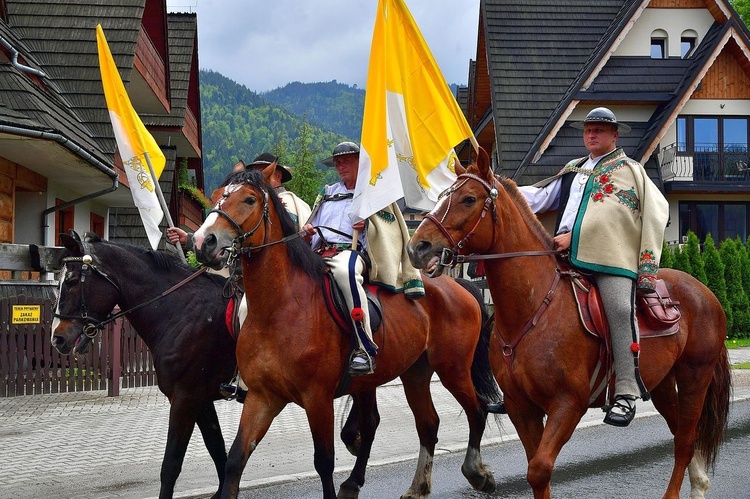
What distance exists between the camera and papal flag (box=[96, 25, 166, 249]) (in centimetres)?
866

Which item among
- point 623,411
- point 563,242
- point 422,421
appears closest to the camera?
point 623,411

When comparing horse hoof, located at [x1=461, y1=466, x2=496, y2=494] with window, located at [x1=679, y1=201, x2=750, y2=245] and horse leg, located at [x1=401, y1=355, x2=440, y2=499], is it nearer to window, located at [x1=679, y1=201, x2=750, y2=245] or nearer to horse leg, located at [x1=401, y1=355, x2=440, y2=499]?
horse leg, located at [x1=401, y1=355, x2=440, y2=499]

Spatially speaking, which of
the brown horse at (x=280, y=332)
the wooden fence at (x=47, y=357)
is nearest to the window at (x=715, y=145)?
the wooden fence at (x=47, y=357)

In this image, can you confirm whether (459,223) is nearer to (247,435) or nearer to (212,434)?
(247,435)

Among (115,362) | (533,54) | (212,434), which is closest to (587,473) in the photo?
(212,434)

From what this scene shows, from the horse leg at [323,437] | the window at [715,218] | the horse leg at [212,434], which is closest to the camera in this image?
the horse leg at [323,437]

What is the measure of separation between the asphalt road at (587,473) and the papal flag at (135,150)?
9.45 ft

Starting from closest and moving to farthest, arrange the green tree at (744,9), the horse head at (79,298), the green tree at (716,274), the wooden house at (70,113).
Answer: the horse head at (79,298), the wooden house at (70,113), the green tree at (716,274), the green tree at (744,9)

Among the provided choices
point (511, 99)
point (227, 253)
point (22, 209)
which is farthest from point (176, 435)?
point (511, 99)

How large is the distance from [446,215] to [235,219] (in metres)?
1.53

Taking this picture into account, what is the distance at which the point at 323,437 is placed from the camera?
652 cm

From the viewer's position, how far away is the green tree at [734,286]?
25953 mm

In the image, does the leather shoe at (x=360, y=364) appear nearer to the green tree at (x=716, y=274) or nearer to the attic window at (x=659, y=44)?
the green tree at (x=716, y=274)

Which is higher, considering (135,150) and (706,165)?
(706,165)
